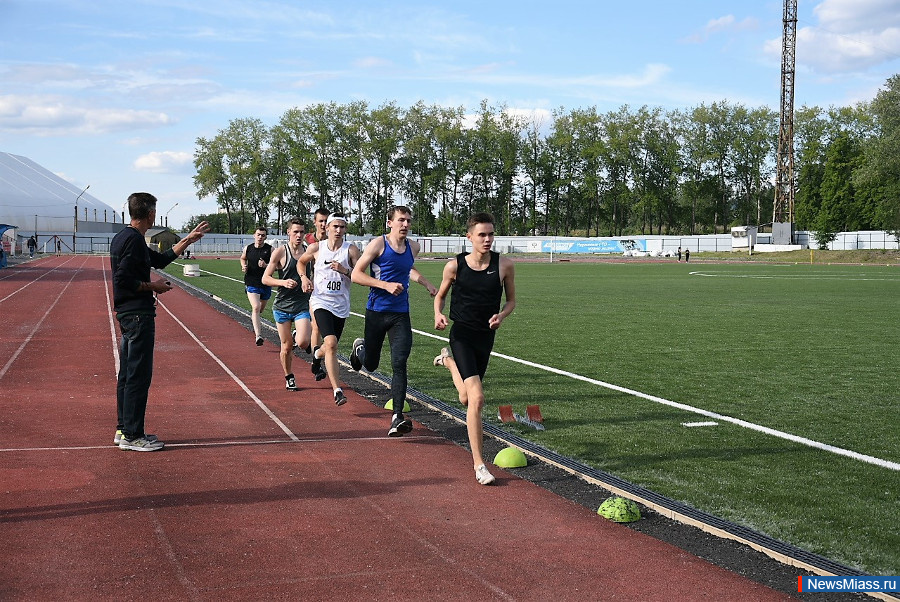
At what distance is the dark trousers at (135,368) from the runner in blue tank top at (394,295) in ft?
6.36

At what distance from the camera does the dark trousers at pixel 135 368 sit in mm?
7492

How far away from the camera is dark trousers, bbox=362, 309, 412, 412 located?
8320 millimetres

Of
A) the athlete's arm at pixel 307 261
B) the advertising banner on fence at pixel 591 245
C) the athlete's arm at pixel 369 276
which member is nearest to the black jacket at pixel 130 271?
the athlete's arm at pixel 369 276

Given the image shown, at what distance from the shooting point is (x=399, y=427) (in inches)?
318

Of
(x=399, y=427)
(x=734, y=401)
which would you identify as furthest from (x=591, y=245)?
(x=399, y=427)

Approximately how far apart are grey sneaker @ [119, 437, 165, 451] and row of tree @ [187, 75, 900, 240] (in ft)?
314

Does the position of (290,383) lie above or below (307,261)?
below

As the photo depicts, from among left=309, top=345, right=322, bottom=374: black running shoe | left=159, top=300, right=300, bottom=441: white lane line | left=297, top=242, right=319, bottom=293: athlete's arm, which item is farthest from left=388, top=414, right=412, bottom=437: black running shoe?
left=309, top=345, right=322, bottom=374: black running shoe

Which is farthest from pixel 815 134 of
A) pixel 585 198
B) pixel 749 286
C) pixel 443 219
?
pixel 749 286

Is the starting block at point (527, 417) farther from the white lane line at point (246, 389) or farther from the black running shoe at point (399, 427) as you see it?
the white lane line at point (246, 389)

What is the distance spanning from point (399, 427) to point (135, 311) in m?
2.51

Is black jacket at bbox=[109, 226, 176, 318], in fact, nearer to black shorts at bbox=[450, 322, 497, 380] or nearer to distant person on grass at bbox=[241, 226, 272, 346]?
black shorts at bbox=[450, 322, 497, 380]

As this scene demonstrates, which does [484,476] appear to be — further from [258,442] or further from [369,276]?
[369,276]

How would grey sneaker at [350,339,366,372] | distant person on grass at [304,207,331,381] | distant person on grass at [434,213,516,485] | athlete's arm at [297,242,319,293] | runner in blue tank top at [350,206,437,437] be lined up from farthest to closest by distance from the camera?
distant person on grass at [304,207,331,381] → athlete's arm at [297,242,319,293] → grey sneaker at [350,339,366,372] → runner in blue tank top at [350,206,437,437] → distant person on grass at [434,213,516,485]
